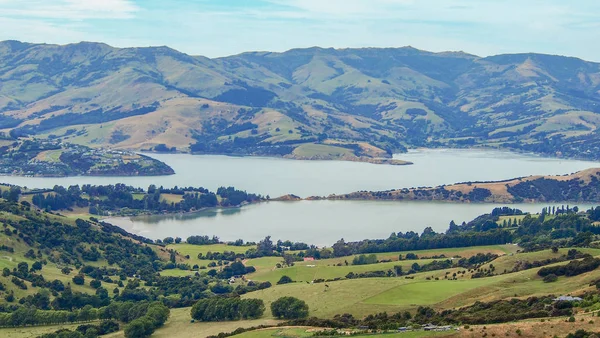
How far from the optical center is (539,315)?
39.4 metres

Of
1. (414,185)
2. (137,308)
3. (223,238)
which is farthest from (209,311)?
(414,185)

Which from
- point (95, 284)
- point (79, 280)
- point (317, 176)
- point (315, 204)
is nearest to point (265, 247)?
point (95, 284)

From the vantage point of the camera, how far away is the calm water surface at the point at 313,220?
356 feet

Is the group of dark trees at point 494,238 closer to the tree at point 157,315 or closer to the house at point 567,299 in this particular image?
the tree at point 157,315

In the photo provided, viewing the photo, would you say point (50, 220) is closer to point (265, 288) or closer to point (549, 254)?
point (265, 288)

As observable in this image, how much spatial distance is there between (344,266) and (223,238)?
30511 millimetres

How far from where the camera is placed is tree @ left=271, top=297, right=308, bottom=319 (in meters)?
52.3

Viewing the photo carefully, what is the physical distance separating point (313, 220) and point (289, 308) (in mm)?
66630

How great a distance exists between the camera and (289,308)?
52938 mm

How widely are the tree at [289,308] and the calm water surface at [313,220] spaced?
47032mm

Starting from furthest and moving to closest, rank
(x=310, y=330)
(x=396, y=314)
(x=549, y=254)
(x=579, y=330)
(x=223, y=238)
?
1. (x=223, y=238)
2. (x=549, y=254)
3. (x=396, y=314)
4. (x=310, y=330)
5. (x=579, y=330)

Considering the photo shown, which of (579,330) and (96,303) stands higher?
(579,330)

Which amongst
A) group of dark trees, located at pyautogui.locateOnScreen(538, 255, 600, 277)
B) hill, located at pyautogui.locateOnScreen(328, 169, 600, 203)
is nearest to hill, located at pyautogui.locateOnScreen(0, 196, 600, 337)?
group of dark trees, located at pyautogui.locateOnScreen(538, 255, 600, 277)

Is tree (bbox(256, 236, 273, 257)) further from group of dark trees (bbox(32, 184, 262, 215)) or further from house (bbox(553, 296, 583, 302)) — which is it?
house (bbox(553, 296, 583, 302))
